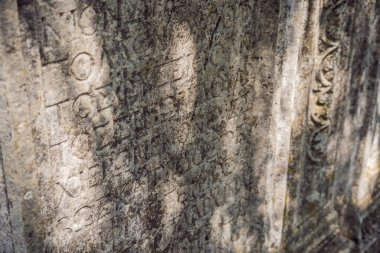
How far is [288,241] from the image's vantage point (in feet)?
10.5

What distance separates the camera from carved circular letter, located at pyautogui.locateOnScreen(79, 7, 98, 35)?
1.88 metres

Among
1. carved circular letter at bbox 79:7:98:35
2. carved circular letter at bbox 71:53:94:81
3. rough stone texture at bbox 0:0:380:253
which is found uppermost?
carved circular letter at bbox 79:7:98:35

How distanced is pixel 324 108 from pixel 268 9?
692mm

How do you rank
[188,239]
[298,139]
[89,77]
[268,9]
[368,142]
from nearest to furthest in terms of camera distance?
[89,77] < [268,9] < [188,239] < [298,139] < [368,142]

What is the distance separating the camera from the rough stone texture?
1.86 m

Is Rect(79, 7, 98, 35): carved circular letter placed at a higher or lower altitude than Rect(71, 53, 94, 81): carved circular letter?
higher

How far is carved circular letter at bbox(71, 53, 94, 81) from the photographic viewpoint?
1915mm

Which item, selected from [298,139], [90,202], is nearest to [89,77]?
[90,202]

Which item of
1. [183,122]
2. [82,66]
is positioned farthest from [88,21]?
[183,122]

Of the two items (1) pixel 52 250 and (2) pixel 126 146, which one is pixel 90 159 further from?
(1) pixel 52 250

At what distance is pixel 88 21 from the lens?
190cm

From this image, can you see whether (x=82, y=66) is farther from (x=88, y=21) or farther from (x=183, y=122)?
(x=183, y=122)

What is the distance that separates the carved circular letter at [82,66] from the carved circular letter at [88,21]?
3.0 inches

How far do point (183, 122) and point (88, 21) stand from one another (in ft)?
2.12
